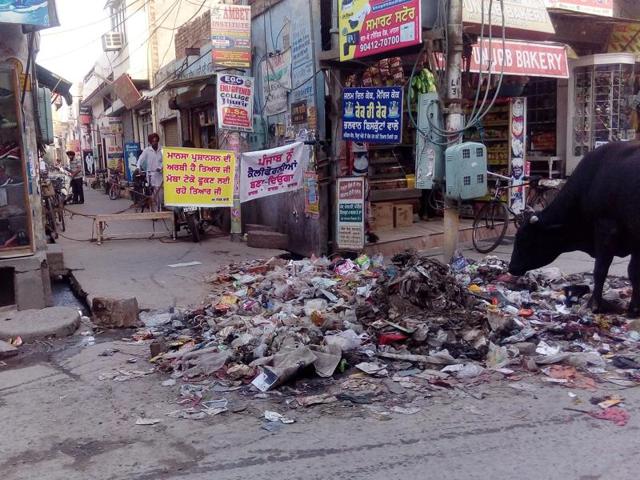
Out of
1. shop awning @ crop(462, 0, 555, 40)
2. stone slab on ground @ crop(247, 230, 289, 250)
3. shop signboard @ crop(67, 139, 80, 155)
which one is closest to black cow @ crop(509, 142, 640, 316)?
shop awning @ crop(462, 0, 555, 40)

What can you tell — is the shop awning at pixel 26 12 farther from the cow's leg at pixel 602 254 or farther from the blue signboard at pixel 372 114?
the cow's leg at pixel 602 254

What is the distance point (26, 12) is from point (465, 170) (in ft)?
16.6

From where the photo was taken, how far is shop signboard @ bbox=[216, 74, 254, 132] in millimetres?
10742

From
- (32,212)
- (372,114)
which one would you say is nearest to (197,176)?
(32,212)

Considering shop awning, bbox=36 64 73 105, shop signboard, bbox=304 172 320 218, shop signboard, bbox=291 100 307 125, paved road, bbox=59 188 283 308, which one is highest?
shop awning, bbox=36 64 73 105

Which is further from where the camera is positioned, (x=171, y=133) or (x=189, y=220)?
(x=171, y=133)

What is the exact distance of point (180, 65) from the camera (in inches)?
703

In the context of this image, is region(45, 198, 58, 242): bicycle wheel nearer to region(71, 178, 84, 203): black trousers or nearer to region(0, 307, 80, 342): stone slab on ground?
region(0, 307, 80, 342): stone slab on ground

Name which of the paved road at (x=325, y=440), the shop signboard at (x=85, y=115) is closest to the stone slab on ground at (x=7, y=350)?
the paved road at (x=325, y=440)

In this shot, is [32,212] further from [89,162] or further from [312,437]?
[89,162]

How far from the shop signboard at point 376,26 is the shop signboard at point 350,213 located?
5.79 ft

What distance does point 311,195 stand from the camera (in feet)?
32.7

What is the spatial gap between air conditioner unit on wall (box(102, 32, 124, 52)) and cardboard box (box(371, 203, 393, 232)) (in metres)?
18.4

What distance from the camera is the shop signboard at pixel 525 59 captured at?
32.7 feet
